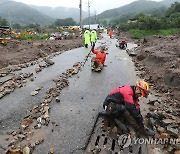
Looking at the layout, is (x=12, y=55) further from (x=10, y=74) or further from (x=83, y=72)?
(x=83, y=72)

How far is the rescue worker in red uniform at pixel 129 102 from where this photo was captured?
17.1 ft

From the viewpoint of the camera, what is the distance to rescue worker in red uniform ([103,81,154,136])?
5.21 m

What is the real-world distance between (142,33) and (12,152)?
3063 centimetres

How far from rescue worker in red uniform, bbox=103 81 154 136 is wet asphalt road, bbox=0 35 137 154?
2.90 feet

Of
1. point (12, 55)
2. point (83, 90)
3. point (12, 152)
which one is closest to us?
point (12, 152)

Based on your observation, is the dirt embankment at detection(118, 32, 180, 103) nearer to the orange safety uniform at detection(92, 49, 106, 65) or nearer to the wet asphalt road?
the wet asphalt road

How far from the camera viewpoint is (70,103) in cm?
745

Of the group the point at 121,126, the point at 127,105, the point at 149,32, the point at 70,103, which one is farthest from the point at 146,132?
the point at 149,32

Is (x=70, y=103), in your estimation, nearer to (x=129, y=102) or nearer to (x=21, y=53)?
(x=129, y=102)

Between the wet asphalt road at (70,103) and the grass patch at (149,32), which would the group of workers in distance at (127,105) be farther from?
the grass patch at (149,32)

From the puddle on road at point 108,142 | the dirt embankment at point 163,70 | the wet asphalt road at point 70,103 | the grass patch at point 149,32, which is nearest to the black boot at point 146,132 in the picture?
the puddle on road at point 108,142

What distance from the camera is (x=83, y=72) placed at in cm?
1139

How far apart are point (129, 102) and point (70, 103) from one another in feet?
9.08

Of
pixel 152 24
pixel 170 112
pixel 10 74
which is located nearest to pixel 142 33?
pixel 152 24
